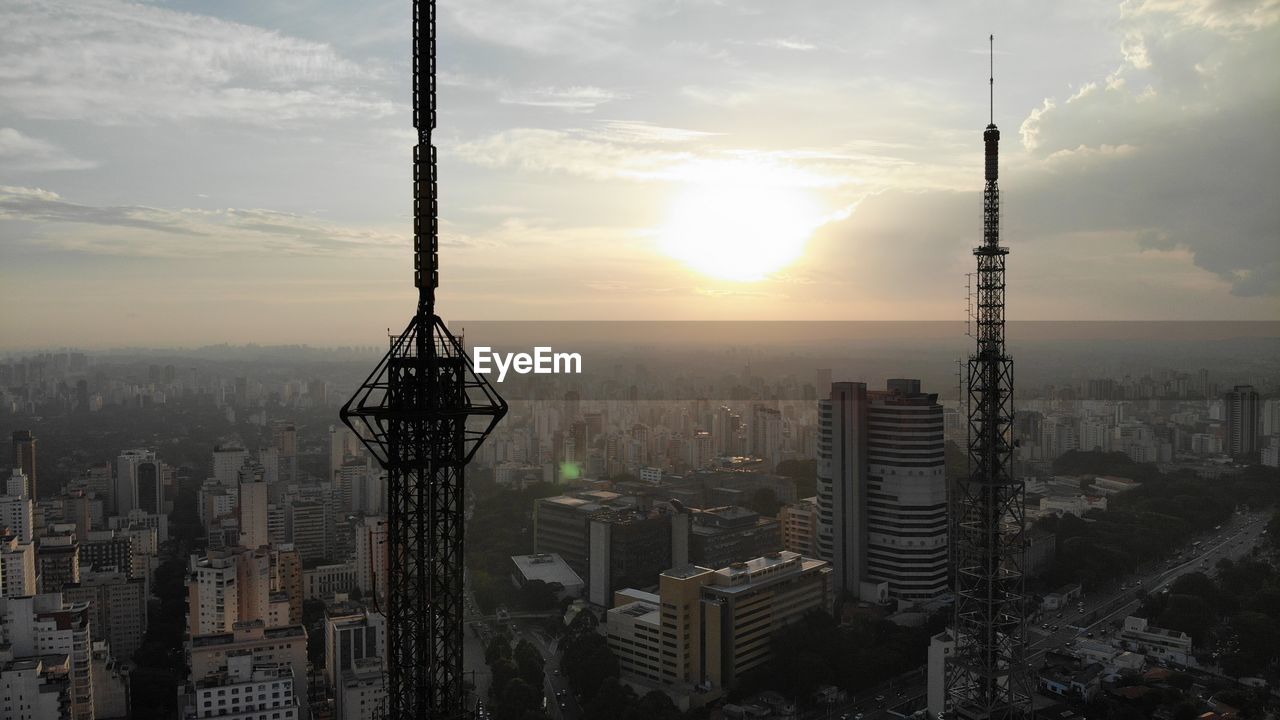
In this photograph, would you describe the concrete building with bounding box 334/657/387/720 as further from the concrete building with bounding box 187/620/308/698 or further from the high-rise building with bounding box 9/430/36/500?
the high-rise building with bounding box 9/430/36/500

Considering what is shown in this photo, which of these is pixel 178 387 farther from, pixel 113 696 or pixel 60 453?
pixel 113 696

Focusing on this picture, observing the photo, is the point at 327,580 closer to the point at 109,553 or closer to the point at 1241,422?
the point at 109,553

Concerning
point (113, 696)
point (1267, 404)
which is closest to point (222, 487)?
point (113, 696)

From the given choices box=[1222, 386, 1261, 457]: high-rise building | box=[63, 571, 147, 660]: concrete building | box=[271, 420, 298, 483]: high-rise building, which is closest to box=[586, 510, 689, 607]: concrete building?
box=[63, 571, 147, 660]: concrete building

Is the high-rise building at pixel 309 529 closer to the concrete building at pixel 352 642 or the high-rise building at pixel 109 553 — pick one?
the high-rise building at pixel 109 553

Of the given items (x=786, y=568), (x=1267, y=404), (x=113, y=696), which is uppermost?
(x=1267, y=404)

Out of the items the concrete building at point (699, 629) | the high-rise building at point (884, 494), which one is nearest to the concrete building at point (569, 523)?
the high-rise building at point (884, 494)
